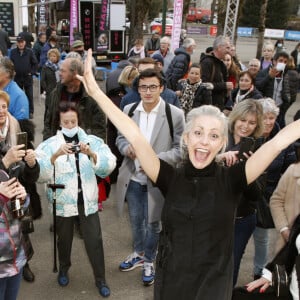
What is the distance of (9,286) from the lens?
8.55 feet

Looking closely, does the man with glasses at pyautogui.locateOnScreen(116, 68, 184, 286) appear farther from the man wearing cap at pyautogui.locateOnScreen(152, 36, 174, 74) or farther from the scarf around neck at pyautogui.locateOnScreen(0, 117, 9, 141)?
the man wearing cap at pyautogui.locateOnScreen(152, 36, 174, 74)

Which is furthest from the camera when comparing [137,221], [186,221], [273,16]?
[273,16]

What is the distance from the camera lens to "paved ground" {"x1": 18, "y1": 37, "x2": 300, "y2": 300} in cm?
353

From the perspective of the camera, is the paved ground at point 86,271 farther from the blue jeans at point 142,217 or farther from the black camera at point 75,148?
the black camera at point 75,148

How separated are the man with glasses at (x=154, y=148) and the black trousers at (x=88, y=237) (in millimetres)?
380

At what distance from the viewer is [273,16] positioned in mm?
37875

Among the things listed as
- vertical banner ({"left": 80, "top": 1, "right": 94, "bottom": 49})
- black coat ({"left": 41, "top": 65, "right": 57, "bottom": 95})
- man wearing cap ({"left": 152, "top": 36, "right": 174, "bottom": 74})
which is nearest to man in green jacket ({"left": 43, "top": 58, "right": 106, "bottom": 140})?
black coat ({"left": 41, "top": 65, "right": 57, "bottom": 95})

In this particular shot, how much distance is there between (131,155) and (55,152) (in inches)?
24.7

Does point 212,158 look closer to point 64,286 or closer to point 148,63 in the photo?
point 64,286

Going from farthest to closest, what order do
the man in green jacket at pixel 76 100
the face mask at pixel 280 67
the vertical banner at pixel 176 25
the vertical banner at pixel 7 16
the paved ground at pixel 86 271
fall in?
the vertical banner at pixel 7 16 < the vertical banner at pixel 176 25 < the face mask at pixel 280 67 < the man in green jacket at pixel 76 100 < the paved ground at pixel 86 271

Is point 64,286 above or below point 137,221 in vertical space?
below

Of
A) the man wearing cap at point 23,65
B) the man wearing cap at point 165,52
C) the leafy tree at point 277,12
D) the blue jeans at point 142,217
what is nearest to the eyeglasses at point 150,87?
the blue jeans at point 142,217

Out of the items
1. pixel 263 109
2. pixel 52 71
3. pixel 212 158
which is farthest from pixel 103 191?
pixel 52 71

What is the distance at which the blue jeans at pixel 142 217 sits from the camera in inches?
141
